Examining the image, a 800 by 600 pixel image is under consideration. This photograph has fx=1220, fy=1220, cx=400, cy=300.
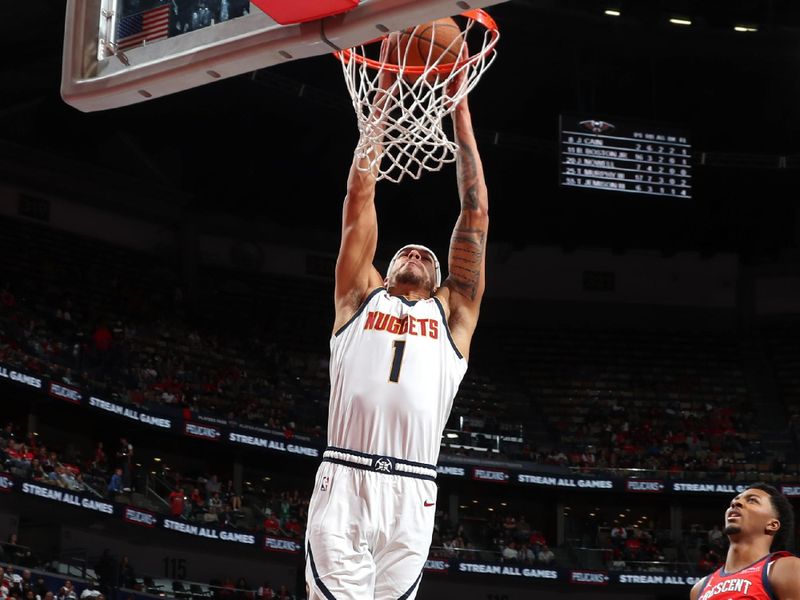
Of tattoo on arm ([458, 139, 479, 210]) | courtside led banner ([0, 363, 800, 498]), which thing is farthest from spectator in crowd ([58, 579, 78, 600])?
tattoo on arm ([458, 139, 479, 210])

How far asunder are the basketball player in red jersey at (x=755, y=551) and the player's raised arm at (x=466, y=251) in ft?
4.96

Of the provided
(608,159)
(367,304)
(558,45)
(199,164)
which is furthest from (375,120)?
(199,164)

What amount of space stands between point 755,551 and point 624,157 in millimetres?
14032

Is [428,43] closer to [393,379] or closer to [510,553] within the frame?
[393,379]

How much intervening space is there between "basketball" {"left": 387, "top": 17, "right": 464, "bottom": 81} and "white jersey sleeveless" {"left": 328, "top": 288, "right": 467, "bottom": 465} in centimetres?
133

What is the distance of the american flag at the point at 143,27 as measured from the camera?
17.1 ft

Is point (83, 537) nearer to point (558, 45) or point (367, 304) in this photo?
point (558, 45)

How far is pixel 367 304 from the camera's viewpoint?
559 centimetres

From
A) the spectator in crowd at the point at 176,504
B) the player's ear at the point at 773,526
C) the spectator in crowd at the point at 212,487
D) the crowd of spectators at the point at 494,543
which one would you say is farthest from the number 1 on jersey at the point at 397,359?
the crowd of spectators at the point at 494,543

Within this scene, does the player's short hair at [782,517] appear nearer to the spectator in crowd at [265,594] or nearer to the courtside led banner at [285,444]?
the courtside led banner at [285,444]

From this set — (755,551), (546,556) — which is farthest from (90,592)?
(755,551)

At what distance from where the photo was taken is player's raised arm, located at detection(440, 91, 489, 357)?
581 centimetres

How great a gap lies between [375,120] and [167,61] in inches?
44.6

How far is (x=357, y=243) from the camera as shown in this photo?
5.63 metres
